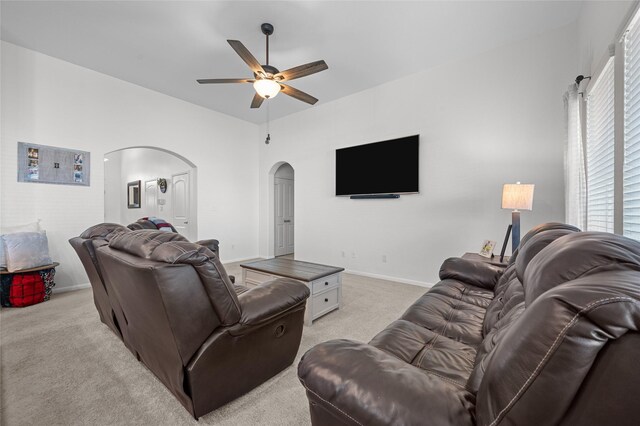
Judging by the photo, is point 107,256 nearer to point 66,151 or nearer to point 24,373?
point 24,373

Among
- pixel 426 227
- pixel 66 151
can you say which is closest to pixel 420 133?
pixel 426 227

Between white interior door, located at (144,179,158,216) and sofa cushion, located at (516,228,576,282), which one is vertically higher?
white interior door, located at (144,179,158,216)

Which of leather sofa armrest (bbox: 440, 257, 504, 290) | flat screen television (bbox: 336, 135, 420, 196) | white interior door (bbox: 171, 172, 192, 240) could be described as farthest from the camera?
white interior door (bbox: 171, 172, 192, 240)

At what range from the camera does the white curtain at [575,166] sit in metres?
2.37

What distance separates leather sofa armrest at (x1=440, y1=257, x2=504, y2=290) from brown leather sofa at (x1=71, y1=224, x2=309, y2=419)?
56.8 inches

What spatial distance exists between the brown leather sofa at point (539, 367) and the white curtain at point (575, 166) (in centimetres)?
188

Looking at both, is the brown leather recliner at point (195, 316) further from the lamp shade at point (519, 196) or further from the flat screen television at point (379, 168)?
the flat screen television at point (379, 168)

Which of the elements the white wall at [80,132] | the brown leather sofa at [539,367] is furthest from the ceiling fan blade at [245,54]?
the white wall at [80,132]

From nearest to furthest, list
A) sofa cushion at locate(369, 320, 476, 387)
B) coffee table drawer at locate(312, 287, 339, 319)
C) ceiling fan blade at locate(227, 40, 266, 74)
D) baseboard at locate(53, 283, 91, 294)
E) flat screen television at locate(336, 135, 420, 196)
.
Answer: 1. sofa cushion at locate(369, 320, 476, 387)
2. ceiling fan blade at locate(227, 40, 266, 74)
3. coffee table drawer at locate(312, 287, 339, 319)
4. baseboard at locate(53, 283, 91, 294)
5. flat screen television at locate(336, 135, 420, 196)

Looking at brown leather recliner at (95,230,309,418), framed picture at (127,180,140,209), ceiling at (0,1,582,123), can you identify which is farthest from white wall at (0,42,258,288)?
framed picture at (127,180,140,209)

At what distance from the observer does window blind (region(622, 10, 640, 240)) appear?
143 cm

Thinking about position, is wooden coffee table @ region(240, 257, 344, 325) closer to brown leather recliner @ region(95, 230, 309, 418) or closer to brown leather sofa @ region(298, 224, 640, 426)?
brown leather recliner @ region(95, 230, 309, 418)

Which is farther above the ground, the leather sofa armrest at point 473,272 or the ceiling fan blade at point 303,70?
the ceiling fan blade at point 303,70

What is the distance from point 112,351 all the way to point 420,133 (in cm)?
439
